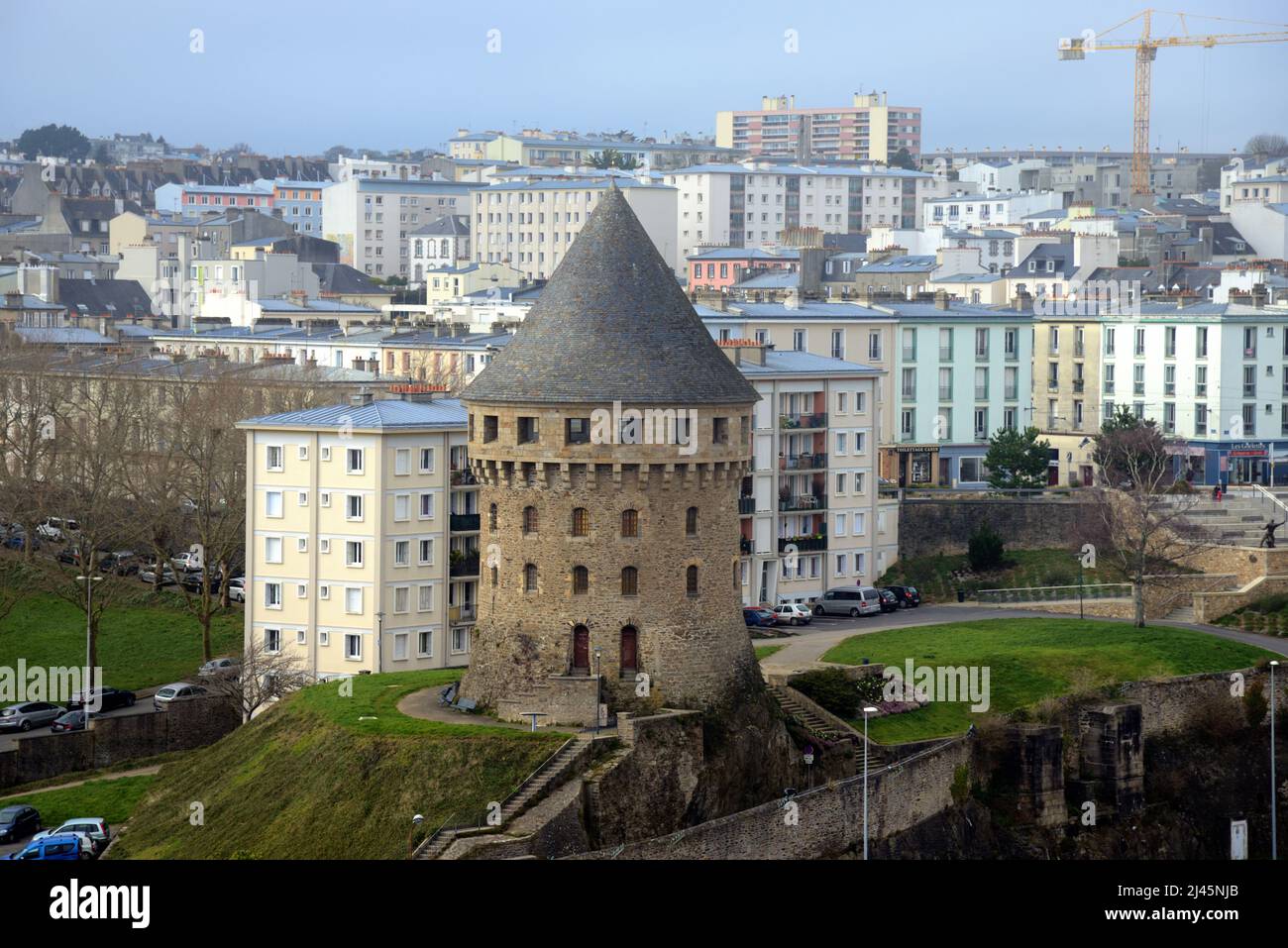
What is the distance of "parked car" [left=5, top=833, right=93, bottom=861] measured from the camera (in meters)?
62.2

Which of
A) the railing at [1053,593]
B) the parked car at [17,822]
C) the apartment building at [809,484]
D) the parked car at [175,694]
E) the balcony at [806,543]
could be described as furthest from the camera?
the balcony at [806,543]

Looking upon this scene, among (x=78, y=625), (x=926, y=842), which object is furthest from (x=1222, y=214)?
(x=926, y=842)

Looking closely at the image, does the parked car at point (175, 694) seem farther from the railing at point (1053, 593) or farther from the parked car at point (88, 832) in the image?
the railing at point (1053, 593)

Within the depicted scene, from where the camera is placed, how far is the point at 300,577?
280 feet

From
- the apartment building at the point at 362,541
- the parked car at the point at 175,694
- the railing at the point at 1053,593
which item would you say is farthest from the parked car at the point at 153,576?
the railing at the point at 1053,593

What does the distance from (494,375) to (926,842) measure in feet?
56.5

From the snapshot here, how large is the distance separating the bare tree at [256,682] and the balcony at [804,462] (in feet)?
77.9

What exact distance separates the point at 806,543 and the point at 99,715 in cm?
2971

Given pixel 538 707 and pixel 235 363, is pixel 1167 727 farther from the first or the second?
pixel 235 363

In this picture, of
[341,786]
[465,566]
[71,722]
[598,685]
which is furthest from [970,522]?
[341,786]

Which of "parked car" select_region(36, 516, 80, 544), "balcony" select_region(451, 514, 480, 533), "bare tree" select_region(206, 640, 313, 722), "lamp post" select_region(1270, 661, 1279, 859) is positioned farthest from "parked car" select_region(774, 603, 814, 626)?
"parked car" select_region(36, 516, 80, 544)

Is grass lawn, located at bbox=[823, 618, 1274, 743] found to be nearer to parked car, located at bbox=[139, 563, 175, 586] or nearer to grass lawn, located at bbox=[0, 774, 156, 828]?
grass lawn, located at bbox=[0, 774, 156, 828]

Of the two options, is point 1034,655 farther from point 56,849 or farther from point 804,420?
point 56,849

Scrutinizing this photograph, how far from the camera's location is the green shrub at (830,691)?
69.4 m
